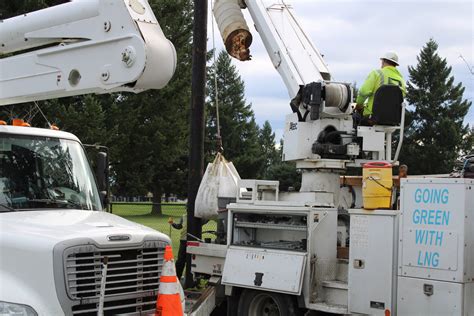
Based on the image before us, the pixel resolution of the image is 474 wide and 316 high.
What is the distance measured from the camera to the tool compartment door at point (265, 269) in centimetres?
762

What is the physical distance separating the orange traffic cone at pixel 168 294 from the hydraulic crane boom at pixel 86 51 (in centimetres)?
158

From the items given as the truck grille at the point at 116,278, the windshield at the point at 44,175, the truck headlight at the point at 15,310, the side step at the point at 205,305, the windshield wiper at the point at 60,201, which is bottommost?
the side step at the point at 205,305

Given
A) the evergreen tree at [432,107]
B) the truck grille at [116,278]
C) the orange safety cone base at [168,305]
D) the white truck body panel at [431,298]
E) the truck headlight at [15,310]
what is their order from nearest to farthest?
the truck headlight at [15,310], the truck grille at [116,278], the orange safety cone base at [168,305], the white truck body panel at [431,298], the evergreen tree at [432,107]

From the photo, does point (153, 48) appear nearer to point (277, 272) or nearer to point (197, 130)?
point (277, 272)

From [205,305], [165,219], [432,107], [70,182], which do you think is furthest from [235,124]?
[70,182]

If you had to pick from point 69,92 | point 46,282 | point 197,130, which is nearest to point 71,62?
point 69,92

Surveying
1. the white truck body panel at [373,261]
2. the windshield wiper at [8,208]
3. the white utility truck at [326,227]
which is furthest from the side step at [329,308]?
the windshield wiper at [8,208]

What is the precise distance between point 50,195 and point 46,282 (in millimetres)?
1315

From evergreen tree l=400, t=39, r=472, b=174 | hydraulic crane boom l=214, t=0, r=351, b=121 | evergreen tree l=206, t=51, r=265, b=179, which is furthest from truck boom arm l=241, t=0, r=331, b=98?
evergreen tree l=206, t=51, r=265, b=179

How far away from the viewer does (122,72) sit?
5.69 metres

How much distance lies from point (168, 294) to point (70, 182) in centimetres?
160

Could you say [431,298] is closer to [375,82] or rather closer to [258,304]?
[258,304]

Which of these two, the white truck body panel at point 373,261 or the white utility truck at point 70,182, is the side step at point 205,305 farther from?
the white utility truck at point 70,182

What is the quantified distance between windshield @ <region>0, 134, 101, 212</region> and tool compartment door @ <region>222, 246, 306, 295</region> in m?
2.45
